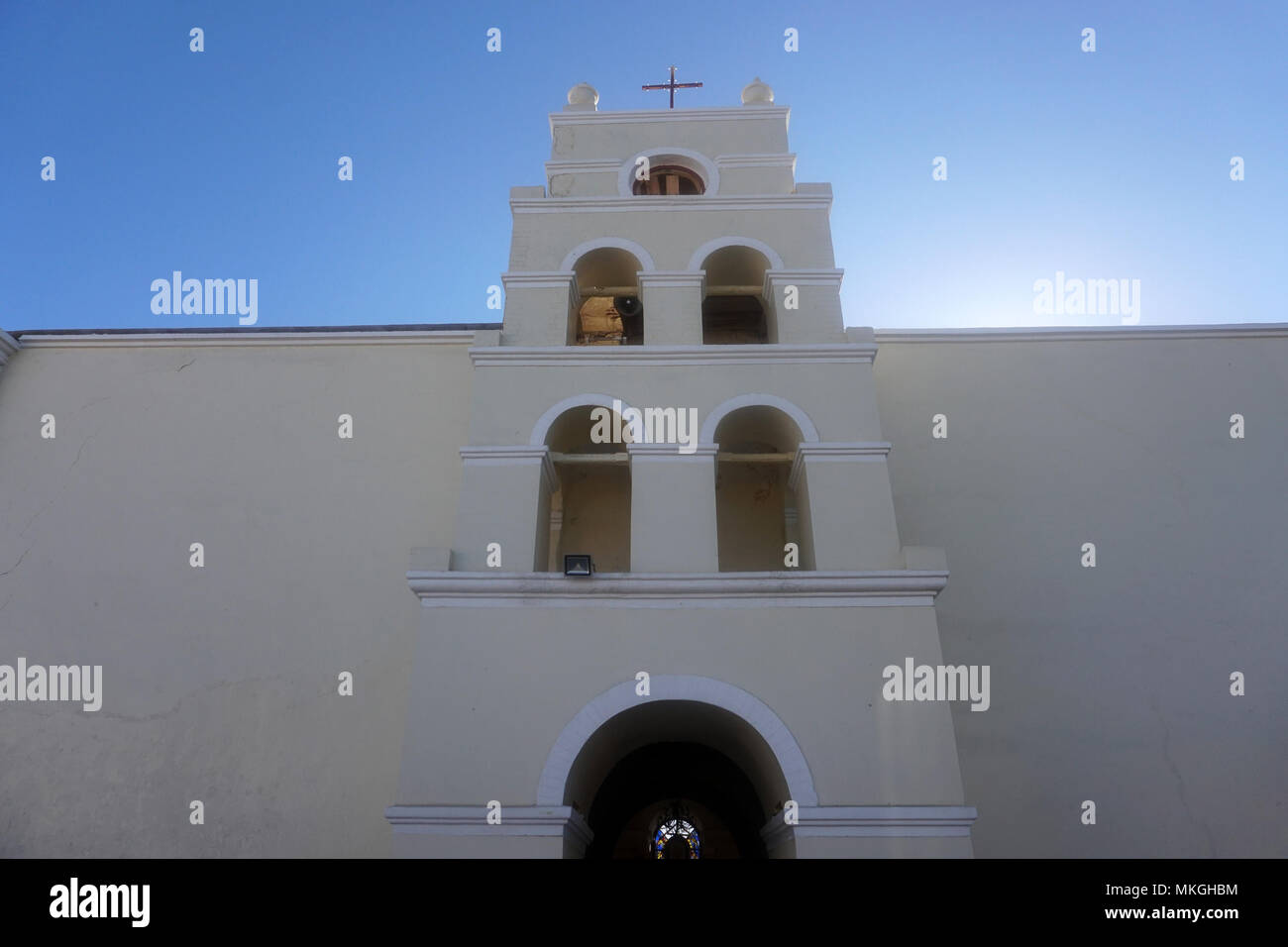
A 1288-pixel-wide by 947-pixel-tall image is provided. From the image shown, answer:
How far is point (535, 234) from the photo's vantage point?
9.53 metres

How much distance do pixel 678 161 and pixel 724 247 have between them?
1.55 m

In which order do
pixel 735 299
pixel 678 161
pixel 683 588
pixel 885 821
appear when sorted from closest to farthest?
pixel 885 821 → pixel 683 588 → pixel 678 161 → pixel 735 299

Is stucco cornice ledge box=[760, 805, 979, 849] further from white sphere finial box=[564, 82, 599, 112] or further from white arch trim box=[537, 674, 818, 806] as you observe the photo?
white sphere finial box=[564, 82, 599, 112]

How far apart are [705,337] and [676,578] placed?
169 inches

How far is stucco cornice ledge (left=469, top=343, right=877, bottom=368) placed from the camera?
28.0 feet

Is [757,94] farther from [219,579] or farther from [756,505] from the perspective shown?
→ [219,579]

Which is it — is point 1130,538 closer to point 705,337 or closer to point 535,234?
point 705,337

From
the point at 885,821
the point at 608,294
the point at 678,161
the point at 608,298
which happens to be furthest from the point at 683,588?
the point at 678,161

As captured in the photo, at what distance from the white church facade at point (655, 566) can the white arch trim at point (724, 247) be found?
0.03 m

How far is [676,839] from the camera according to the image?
1001 centimetres

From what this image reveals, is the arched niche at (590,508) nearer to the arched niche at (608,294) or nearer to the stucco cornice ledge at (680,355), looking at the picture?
the stucco cornice ledge at (680,355)

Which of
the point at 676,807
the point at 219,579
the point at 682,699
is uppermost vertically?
the point at 219,579

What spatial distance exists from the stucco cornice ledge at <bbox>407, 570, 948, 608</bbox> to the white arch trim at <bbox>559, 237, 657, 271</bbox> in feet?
11.6
